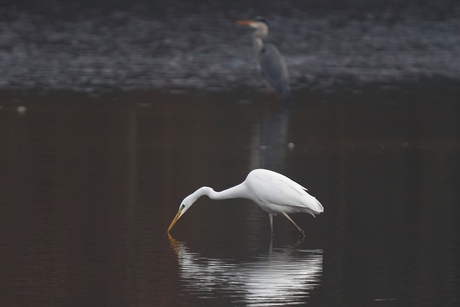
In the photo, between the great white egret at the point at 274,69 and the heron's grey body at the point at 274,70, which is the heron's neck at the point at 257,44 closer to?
the great white egret at the point at 274,69

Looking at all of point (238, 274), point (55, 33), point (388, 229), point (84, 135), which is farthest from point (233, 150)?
point (55, 33)

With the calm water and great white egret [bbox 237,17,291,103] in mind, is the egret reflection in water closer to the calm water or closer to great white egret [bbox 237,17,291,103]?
the calm water

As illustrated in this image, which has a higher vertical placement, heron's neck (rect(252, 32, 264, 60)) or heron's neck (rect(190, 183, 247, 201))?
heron's neck (rect(252, 32, 264, 60))

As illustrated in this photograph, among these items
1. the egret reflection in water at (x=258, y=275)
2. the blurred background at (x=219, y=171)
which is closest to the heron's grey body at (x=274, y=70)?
the blurred background at (x=219, y=171)

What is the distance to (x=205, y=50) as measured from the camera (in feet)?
80.0

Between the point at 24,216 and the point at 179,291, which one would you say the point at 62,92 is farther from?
the point at 179,291

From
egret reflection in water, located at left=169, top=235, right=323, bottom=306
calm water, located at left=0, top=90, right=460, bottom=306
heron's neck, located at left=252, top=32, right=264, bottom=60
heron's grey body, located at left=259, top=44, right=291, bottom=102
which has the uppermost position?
heron's neck, located at left=252, top=32, right=264, bottom=60

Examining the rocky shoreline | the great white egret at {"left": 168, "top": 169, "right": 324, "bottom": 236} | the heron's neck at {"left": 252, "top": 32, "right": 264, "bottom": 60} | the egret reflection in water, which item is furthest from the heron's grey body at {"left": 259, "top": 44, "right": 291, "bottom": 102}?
the egret reflection in water

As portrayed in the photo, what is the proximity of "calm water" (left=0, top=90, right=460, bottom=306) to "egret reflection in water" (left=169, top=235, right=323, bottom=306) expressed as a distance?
0.02m

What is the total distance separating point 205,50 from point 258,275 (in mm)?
17568

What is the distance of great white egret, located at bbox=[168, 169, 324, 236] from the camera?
8320 mm

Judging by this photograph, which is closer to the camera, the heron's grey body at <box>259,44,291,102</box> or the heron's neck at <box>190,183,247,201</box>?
the heron's neck at <box>190,183,247,201</box>

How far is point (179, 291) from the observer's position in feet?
21.9

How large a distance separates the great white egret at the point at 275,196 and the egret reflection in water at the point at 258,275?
0.44 metres
